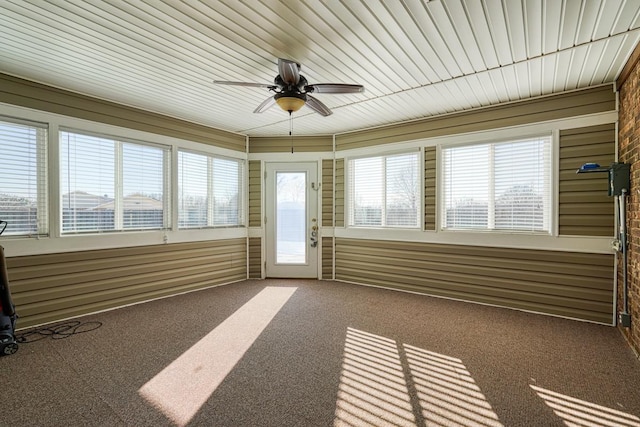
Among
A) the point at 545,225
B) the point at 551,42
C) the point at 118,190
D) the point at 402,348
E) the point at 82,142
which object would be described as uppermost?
the point at 551,42

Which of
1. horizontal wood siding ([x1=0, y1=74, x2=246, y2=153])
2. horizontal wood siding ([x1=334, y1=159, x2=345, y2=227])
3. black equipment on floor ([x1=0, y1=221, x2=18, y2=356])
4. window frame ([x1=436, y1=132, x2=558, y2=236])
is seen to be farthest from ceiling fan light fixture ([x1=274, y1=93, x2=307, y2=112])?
black equipment on floor ([x1=0, y1=221, x2=18, y2=356])

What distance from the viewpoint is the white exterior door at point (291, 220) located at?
18.6 feet

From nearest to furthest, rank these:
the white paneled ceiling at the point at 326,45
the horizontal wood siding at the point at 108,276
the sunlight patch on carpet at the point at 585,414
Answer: the sunlight patch on carpet at the point at 585,414 < the white paneled ceiling at the point at 326,45 < the horizontal wood siding at the point at 108,276

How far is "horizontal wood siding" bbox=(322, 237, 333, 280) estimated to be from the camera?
5.66 meters

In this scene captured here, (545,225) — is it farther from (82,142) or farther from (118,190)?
(82,142)

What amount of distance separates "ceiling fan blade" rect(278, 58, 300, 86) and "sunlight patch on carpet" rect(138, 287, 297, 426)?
2.43m

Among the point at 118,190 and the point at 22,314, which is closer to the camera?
the point at 22,314

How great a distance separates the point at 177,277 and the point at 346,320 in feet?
8.89

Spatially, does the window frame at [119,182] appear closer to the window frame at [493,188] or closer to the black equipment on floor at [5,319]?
the black equipment on floor at [5,319]

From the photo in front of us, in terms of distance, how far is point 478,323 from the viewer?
3512 mm

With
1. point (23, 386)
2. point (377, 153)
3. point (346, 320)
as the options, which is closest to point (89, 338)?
point (23, 386)

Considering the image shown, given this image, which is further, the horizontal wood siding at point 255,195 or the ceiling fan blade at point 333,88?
the horizontal wood siding at point 255,195

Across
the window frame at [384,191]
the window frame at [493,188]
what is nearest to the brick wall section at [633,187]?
the window frame at [493,188]

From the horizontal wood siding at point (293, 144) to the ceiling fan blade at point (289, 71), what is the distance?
2.82 m
